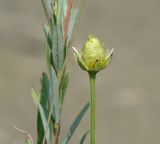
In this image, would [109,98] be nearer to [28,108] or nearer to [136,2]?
[28,108]

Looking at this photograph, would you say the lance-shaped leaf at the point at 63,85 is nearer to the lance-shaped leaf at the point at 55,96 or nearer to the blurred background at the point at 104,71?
the lance-shaped leaf at the point at 55,96

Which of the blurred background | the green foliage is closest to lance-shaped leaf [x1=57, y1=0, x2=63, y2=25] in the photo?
the green foliage

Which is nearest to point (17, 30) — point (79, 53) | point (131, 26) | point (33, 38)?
point (33, 38)

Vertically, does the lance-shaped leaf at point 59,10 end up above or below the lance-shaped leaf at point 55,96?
above

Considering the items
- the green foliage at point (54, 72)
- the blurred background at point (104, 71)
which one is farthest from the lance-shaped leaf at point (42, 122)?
the blurred background at point (104, 71)

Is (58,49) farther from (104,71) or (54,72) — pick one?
(104,71)

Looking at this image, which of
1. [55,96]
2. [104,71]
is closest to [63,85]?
[55,96]
